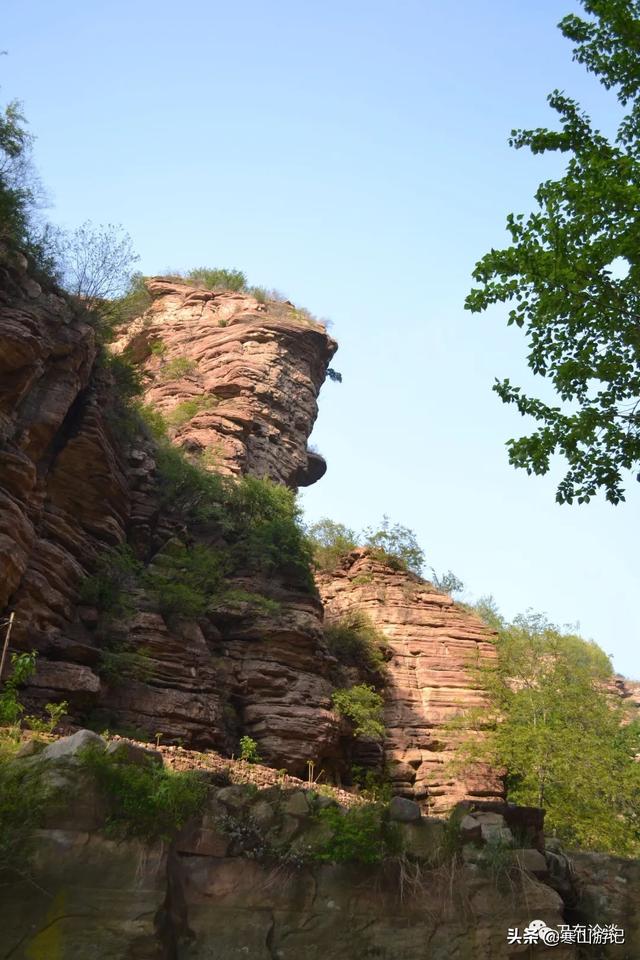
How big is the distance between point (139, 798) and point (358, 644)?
18769 millimetres

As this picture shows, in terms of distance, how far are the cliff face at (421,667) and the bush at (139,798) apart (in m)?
15.7

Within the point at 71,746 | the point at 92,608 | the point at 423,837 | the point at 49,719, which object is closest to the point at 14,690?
the point at 49,719

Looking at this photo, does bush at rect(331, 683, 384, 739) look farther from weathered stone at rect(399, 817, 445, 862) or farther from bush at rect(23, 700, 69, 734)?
weathered stone at rect(399, 817, 445, 862)

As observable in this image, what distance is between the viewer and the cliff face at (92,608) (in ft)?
58.7

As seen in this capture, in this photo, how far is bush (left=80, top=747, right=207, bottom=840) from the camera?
9547 mm

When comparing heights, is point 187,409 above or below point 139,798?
above

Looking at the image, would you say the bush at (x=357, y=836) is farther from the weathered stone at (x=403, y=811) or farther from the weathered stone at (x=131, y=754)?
the weathered stone at (x=131, y=754)

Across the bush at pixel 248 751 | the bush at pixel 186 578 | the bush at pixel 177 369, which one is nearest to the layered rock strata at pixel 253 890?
the bush at pixel 248 751

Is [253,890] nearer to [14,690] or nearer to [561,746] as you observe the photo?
[14,690]

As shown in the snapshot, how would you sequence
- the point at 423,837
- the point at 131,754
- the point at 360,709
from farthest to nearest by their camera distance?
the point at 360,709, the point at 423,837, the point at 131,754

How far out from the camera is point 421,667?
1105 inches

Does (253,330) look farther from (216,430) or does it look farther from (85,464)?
(85,464)

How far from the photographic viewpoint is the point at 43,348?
1934 centimetres

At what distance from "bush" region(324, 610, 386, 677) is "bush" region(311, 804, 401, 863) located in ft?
52.6
